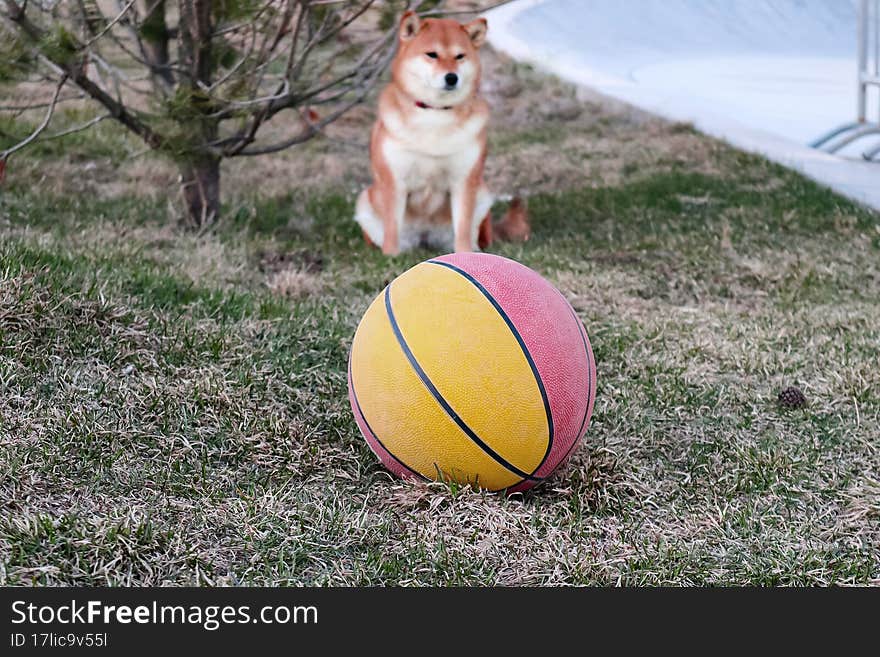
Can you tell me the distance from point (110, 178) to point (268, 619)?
5.10m

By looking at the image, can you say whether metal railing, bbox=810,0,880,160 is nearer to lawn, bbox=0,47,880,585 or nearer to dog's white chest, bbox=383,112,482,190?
lawn, bbox=0,47,880,585

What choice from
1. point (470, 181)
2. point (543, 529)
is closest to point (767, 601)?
point (543, 529)

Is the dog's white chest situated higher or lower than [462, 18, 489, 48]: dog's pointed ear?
lower

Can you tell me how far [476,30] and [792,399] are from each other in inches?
112

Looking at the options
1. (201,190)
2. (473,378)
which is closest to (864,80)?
(201,190)

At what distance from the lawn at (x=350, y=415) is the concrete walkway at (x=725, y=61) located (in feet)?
7.85

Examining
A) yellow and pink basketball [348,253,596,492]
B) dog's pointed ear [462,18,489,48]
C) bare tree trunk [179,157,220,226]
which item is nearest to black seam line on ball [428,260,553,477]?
yellow and pink basketball [348,253,596,492]

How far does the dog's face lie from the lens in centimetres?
549

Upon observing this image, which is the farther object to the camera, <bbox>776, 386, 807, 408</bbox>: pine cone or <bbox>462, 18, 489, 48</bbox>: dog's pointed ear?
<bbox>462, 18, 489, 48</bbox>: dog's pointed ear

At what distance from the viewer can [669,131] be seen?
29.6 ft

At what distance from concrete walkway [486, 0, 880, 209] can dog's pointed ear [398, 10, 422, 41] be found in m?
3.18

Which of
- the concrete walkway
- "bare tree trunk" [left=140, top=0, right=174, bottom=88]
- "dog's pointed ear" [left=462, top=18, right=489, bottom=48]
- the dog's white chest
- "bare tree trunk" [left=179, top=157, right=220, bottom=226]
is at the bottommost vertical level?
the concrete walkway

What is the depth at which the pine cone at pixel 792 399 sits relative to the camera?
3760 millimetres

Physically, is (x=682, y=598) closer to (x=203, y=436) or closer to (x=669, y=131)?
(x=203, y=436)
